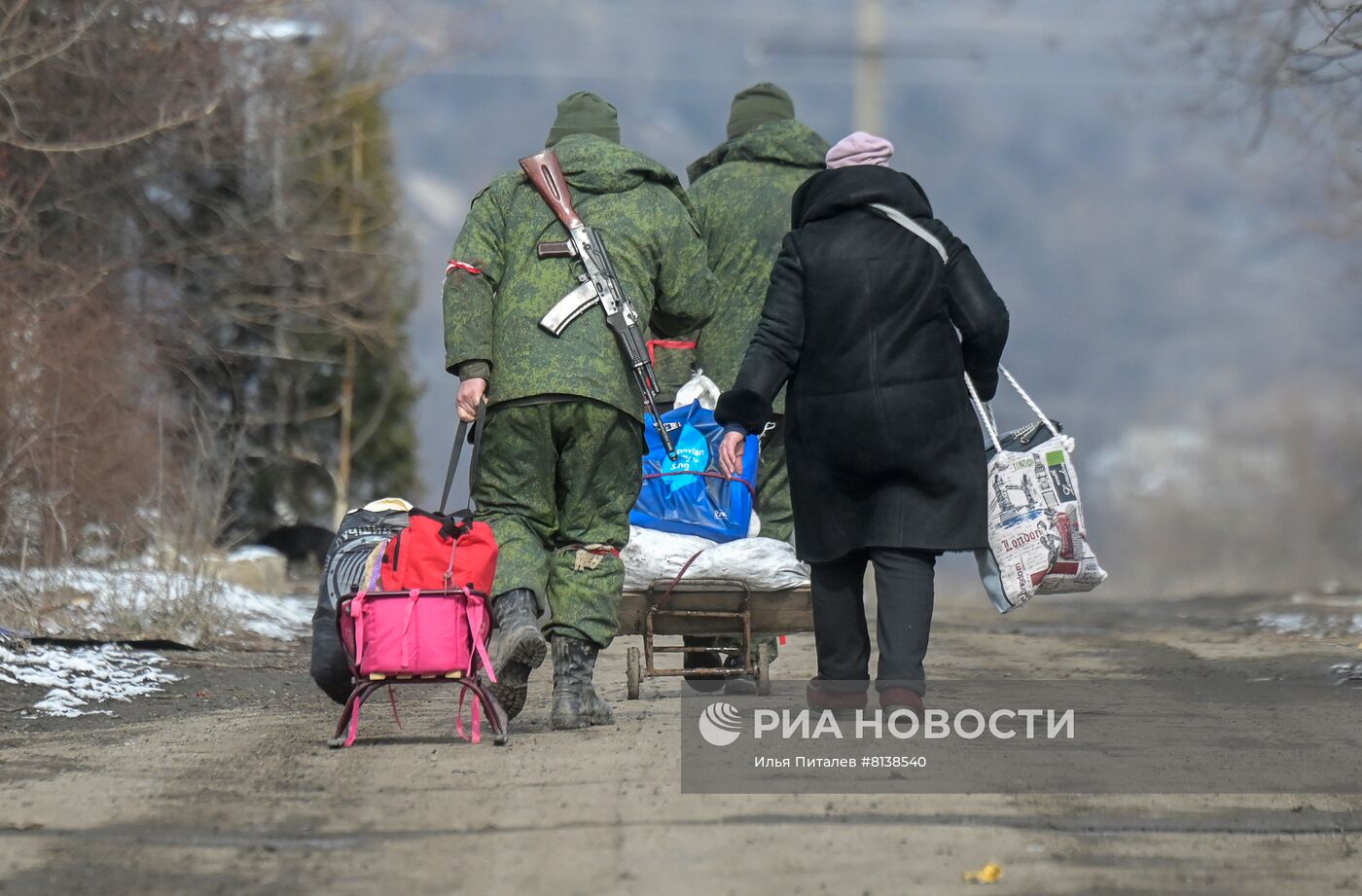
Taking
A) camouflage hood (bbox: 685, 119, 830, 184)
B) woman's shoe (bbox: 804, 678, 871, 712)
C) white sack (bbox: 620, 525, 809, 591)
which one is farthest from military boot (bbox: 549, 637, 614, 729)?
camouflage hood (bbox: 685, 119, 830, 184)

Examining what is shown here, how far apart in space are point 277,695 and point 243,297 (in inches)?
438

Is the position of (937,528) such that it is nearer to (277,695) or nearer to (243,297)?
(277,695)

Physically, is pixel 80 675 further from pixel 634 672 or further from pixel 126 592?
pixel 126 592

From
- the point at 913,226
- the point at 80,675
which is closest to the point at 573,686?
the point at 913,226

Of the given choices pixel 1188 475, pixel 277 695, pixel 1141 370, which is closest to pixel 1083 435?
pixel 1141 370

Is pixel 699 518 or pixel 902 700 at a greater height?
pixel 699 518

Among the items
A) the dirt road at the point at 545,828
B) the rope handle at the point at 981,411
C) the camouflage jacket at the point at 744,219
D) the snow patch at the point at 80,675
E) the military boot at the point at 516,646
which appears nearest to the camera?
the dirt road at the point at 545,828

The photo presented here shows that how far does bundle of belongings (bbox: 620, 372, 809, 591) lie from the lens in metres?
8.45

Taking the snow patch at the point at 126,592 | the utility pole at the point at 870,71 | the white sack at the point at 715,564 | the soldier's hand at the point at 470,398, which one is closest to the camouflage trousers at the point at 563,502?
the soldier's hand at the point at 470,398

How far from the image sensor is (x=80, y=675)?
30.7 feet

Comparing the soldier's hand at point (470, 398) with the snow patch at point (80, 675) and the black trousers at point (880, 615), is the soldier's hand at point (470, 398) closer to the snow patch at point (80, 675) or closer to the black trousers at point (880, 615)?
the black trousers at point (880, 615)

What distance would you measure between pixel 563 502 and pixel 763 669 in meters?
1.42

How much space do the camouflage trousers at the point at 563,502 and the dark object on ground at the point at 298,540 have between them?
A: 46.0 ft

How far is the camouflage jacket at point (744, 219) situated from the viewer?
31.6 feet
